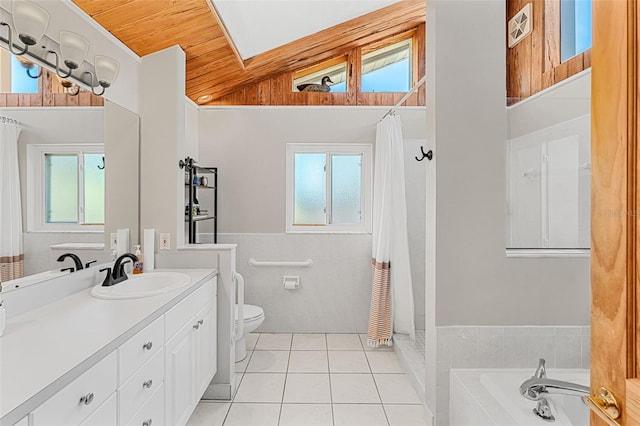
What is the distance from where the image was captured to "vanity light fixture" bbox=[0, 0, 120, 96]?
1.52 metres

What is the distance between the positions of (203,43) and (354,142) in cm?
167

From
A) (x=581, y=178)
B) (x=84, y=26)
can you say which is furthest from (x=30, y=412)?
(x=581, y=178)

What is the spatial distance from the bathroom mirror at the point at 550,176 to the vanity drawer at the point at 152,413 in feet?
6.08

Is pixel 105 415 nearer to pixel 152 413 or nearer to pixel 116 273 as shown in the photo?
pixel 152 413

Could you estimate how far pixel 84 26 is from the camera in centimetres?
195

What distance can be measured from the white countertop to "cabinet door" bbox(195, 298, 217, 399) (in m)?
0.38

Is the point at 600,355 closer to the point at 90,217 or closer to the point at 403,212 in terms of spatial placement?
the point at 90,217

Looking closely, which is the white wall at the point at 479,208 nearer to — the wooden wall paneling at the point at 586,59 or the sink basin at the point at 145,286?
the wooden wall paneling at the point at 586,59

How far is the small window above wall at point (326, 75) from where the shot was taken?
147 inches

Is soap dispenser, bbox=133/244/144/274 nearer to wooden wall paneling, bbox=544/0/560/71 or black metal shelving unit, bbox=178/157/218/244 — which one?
black metal shelving unit, bbox=178/157/218/244

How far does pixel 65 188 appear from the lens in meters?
1.76

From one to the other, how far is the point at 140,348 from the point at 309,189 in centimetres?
250

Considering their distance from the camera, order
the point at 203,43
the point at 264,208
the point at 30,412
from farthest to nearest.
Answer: the point at 264,208 < the point at 203,43 < the point at 30,412

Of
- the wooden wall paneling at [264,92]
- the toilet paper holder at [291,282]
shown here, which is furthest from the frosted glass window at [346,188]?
the wooden wall paneling at [264,92]
